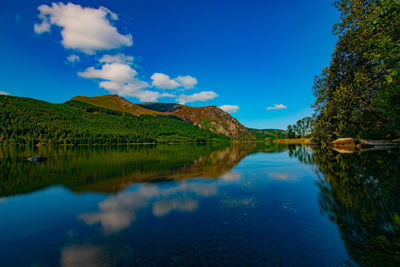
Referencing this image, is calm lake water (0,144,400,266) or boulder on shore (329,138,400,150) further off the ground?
boulder on shore (329,138,400,150)

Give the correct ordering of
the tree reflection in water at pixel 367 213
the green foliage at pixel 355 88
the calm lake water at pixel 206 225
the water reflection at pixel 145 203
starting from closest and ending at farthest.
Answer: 1. the tree reflection in water at pixel 367 213
2. the calm lake water at pixel 206 225
3. the water reflection at pixel 145 203
4. the green foliage at pixel 355 88

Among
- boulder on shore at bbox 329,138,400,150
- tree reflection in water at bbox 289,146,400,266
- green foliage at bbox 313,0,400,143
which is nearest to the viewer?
tree reflection in water at bbox 289,146,400,266

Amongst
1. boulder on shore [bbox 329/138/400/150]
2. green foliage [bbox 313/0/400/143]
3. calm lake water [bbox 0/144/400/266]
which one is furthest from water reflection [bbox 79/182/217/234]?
boulder on shore [bbox 329/138/400/150]

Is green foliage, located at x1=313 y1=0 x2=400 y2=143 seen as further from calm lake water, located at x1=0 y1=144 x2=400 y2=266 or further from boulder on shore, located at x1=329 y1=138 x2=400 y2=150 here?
calm lake water, located at x1=0 y1=144 x2=400 y2=266

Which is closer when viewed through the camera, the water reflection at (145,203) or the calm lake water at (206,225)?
the calm lake water at (206,225)

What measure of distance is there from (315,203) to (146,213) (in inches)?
472

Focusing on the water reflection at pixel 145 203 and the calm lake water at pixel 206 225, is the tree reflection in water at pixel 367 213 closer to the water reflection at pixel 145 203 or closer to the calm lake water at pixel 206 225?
the calm lake water at pixel 206 225

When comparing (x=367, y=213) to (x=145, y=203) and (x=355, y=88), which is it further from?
(x=355, y=88)

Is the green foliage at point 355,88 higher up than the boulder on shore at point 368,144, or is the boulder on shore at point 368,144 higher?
the green foliage at point 355,88

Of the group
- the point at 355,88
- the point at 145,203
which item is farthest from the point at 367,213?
the point at 355,88

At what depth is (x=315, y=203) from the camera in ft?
45.2

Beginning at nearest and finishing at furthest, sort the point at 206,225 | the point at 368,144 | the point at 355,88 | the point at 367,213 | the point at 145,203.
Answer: the point at 206,225 → the point at 367,213 → the point at 145,203 → the point at 355,88 → the point at 368,144

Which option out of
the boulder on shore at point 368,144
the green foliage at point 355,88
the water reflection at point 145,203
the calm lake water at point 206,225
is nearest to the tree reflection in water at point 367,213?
the calm lake water at point 206,225

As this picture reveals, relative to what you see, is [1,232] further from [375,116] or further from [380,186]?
[375,116]
